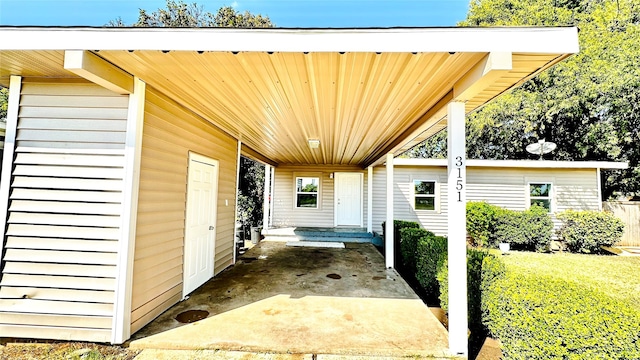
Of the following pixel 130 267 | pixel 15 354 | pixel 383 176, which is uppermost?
pixel 383 176

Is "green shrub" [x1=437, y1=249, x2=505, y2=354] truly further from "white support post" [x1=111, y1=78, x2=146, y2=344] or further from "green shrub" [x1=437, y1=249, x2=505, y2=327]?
"white support post" [x1=111, y1=78, x2=146, y2=344]

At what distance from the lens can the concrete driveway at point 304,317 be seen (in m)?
2.59

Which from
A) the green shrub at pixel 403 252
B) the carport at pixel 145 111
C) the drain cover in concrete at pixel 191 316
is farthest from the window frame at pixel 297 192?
the drain cover in concrete at pixel 191 316

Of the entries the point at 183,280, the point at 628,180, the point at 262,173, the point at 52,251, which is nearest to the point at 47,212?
the point at 52,251

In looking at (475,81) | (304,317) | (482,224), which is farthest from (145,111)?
(482,224)

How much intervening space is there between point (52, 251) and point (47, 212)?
0.38 m

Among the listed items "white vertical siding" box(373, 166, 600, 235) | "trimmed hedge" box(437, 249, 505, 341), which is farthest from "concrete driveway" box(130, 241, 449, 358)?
"white vertical siding" box(373, 166, 600, 235)

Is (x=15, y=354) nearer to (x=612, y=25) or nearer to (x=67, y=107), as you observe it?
(x=67, y=107)

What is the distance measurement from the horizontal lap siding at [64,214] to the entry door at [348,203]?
297 inches

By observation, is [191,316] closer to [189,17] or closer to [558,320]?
[558,320]

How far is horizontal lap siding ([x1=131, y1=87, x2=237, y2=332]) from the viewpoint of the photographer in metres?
2.83

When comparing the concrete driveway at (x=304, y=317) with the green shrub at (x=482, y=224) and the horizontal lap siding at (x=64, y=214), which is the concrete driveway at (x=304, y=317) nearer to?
the horizontal lap siding at (x=64, y=214)

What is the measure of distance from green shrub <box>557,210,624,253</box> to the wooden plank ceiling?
739cm

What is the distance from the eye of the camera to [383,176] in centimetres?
976
